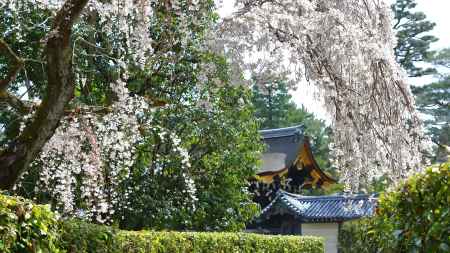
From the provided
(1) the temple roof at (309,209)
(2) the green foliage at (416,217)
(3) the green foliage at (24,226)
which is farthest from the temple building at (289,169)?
(2) the green foliage at (416,217)

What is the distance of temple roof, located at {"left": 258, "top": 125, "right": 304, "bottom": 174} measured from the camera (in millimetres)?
20391

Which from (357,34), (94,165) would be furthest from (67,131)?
(357,34)

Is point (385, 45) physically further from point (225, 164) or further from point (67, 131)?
point (225, 164)

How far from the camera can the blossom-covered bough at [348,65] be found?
17.3 feet

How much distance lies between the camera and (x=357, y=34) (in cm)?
516

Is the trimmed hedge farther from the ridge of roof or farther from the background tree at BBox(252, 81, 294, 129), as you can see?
the background tree at BBox(252, 81, 294, 129)

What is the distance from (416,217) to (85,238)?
263 cm

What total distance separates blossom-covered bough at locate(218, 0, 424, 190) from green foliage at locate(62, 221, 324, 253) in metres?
1.90

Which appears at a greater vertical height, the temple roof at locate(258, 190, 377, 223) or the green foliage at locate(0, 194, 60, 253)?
the temple roof at locate(258, 190, 377, 223)

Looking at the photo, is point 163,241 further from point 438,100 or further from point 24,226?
point 438,100

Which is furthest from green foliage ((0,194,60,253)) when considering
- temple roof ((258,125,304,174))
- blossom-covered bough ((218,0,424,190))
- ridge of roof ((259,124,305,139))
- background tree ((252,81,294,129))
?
background tree ((252,81,294,129))

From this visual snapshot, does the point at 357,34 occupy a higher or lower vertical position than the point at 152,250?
higher

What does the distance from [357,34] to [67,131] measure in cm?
307

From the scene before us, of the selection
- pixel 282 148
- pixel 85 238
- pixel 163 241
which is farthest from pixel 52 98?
pixel 282 148
